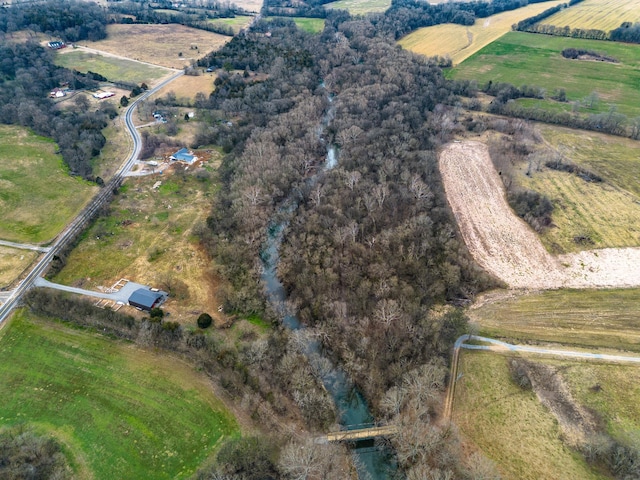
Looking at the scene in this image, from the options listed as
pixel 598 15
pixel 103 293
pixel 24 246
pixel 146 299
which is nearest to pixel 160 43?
pixel 24 246

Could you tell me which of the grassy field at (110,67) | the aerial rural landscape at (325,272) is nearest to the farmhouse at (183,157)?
the aerial rural landscape at (325,272)

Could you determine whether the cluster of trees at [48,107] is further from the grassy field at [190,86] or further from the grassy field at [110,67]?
the grassy field at [190,86]

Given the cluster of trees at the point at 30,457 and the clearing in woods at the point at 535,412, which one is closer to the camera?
the cluster of trees at the point at 30,457

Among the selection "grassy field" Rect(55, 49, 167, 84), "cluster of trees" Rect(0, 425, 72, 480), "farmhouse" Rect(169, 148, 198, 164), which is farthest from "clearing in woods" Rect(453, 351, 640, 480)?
"grassy field" Rect(55, 49, 167, 84)

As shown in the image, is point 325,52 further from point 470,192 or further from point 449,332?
point 449,332

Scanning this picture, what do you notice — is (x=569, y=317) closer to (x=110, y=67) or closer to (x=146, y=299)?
(x=146, y=299)

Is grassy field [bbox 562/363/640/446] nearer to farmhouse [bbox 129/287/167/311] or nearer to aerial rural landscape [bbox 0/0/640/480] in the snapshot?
aerial rural landscape [bbox 0/0/640/480]
